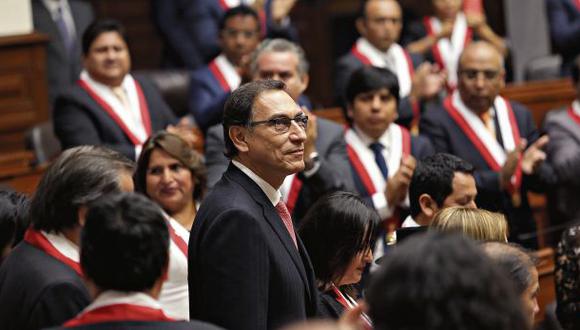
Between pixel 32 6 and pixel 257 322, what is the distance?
13.7 feet

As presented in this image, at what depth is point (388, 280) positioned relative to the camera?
5.08ft

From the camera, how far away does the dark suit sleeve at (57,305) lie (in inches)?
90.6

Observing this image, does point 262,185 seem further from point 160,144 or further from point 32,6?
point 32,6

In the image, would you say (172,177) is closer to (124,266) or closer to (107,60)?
(107,60)

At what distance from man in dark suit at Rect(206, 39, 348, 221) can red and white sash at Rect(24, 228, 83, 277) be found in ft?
5.27

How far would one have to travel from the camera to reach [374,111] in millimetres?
4445

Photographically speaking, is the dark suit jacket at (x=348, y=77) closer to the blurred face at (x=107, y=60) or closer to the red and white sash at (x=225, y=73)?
the red and white sash at (x=225, y=73)

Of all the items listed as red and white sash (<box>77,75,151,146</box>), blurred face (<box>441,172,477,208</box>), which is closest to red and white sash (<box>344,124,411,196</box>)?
blurred face (<box>441,172,477,208</box>)

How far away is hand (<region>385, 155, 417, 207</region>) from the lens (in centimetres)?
413

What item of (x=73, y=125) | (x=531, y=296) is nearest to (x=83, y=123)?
(x=73, y=125)

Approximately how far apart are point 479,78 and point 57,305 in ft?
9.62

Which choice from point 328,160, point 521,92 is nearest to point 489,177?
point 328,160

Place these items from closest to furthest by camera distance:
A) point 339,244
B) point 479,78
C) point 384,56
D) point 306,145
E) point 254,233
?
point 254,233 < point 339,244 < point 306,145 < point 479,78 < point 384,56

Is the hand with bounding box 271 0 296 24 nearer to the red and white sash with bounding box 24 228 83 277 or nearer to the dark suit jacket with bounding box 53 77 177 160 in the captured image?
the dark suit jacket with bounding box 53 77 177 160
